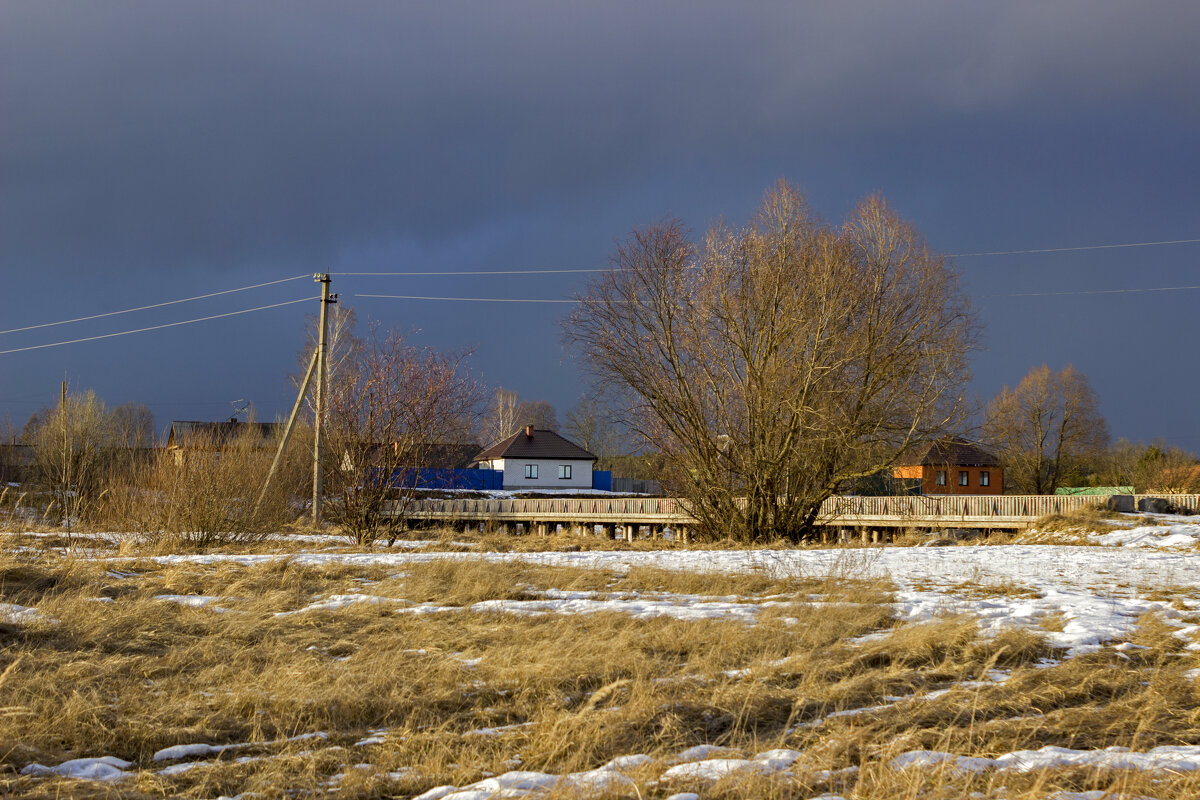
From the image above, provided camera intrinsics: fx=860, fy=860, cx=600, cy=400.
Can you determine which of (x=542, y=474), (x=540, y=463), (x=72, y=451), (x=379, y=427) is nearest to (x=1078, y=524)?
(x=379, y=427)

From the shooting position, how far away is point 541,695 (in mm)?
5660

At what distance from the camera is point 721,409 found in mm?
19516

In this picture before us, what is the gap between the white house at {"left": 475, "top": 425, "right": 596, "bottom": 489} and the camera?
6088cm

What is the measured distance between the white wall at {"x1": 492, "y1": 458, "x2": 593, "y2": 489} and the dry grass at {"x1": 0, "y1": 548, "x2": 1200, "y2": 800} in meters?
52.1

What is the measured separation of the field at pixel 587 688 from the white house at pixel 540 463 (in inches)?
1982

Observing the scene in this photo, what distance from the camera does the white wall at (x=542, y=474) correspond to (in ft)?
200

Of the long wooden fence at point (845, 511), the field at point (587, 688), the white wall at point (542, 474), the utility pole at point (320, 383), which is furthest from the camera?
the white wall at point (542, 474)

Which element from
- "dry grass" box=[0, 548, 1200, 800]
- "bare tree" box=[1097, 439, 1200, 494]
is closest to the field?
"dry grass" box=[0, 548, 1200, 800]

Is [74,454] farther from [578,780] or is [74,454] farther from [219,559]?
[578,780]

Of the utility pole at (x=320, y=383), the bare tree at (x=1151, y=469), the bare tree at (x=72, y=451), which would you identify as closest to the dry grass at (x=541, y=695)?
the utility pole at (x=320, y=383)

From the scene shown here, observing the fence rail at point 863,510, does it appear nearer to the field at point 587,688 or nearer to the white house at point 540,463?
the field at point 587,688

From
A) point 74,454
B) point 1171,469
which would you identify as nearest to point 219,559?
point 74,454

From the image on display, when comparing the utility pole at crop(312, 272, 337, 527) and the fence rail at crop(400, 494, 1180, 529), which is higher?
the utility pole at crop(312, 272, 337, 527)

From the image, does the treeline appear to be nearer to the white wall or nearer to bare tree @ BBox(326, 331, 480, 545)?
bare tree @ BBox(326, 331, 480, 545)
